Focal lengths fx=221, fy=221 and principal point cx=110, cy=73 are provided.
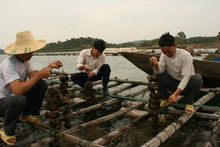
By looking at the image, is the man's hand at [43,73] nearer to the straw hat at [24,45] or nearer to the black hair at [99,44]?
the straw hat at [24,45]

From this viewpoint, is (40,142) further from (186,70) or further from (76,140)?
(186,70)

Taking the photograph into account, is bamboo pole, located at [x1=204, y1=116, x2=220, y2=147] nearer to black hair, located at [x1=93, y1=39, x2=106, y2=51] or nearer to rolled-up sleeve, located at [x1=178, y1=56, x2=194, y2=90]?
rolled-up sleeve, located at [x1=178, y1=56, x2=194, y2=90]

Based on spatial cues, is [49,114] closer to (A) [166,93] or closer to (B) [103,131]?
(B) [103,131]

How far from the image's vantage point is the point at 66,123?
4438mm

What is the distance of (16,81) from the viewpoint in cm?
312

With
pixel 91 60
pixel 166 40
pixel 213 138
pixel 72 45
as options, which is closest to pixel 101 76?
pixel 91 60

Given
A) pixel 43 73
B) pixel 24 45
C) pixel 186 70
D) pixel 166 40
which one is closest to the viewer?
pixel 43 73

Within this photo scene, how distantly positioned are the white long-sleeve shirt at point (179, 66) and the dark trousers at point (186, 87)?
89mm

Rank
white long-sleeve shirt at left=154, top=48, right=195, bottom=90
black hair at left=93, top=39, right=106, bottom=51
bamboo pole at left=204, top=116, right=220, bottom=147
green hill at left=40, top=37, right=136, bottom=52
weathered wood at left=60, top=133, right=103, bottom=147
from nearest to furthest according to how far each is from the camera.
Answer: bamboo pole at left=204, top=116, right=220, bottom=147, weathered wood at left=60, top=133, right=103, bottom=147, white long-sleeve shirt at left=154, top=48, right=195, bottom=90, black hair at left=93, top=39, right=106, bottom=51, green hill at left=40, top=37, right=136, bottom=52

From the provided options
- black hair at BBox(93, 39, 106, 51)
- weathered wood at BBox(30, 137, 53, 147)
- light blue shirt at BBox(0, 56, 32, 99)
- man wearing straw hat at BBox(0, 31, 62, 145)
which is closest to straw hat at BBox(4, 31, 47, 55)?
man wearing straw hat at BBox(0, 31, 62, 145)

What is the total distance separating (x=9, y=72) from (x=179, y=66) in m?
2.90

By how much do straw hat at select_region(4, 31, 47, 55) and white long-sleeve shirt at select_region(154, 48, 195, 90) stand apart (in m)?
2.28

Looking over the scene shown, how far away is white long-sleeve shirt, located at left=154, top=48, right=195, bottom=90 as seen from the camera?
12.9 ft

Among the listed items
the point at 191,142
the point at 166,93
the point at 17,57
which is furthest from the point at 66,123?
the point at 191,142
